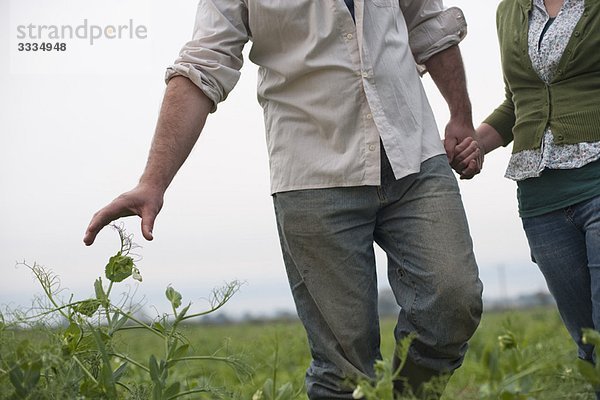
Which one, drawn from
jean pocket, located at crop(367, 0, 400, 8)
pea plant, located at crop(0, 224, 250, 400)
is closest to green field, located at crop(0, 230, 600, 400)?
pea plant, located at crop(0, 224, 250, 400)

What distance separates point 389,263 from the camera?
3.16 metres

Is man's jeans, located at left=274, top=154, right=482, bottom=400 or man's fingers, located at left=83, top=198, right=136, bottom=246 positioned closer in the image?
man's fingers, located at left=83, top=198, right=136, bottom=246

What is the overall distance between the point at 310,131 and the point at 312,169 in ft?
0.41

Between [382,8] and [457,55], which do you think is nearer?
[382,8]

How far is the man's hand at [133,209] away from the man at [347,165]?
17cm

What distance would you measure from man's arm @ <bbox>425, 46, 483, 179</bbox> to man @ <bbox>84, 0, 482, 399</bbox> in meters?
0.38

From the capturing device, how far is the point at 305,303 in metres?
3.19

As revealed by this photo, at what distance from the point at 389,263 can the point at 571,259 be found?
1.91 ft

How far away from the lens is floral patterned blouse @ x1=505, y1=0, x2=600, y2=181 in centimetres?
305

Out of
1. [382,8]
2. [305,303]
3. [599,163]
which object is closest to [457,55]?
[382,8]

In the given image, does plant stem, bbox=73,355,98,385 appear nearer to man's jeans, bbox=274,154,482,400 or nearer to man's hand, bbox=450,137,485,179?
man's jeans, bbox=274,154,482,400

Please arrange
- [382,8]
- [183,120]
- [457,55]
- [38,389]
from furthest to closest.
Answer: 1. [457,55]
2. [382,8]
3. [183,120]
4. [38,389]

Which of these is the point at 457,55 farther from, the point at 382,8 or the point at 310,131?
the point at 310,131

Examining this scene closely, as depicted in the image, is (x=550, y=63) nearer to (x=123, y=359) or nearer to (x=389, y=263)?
(x=389, y=263)
